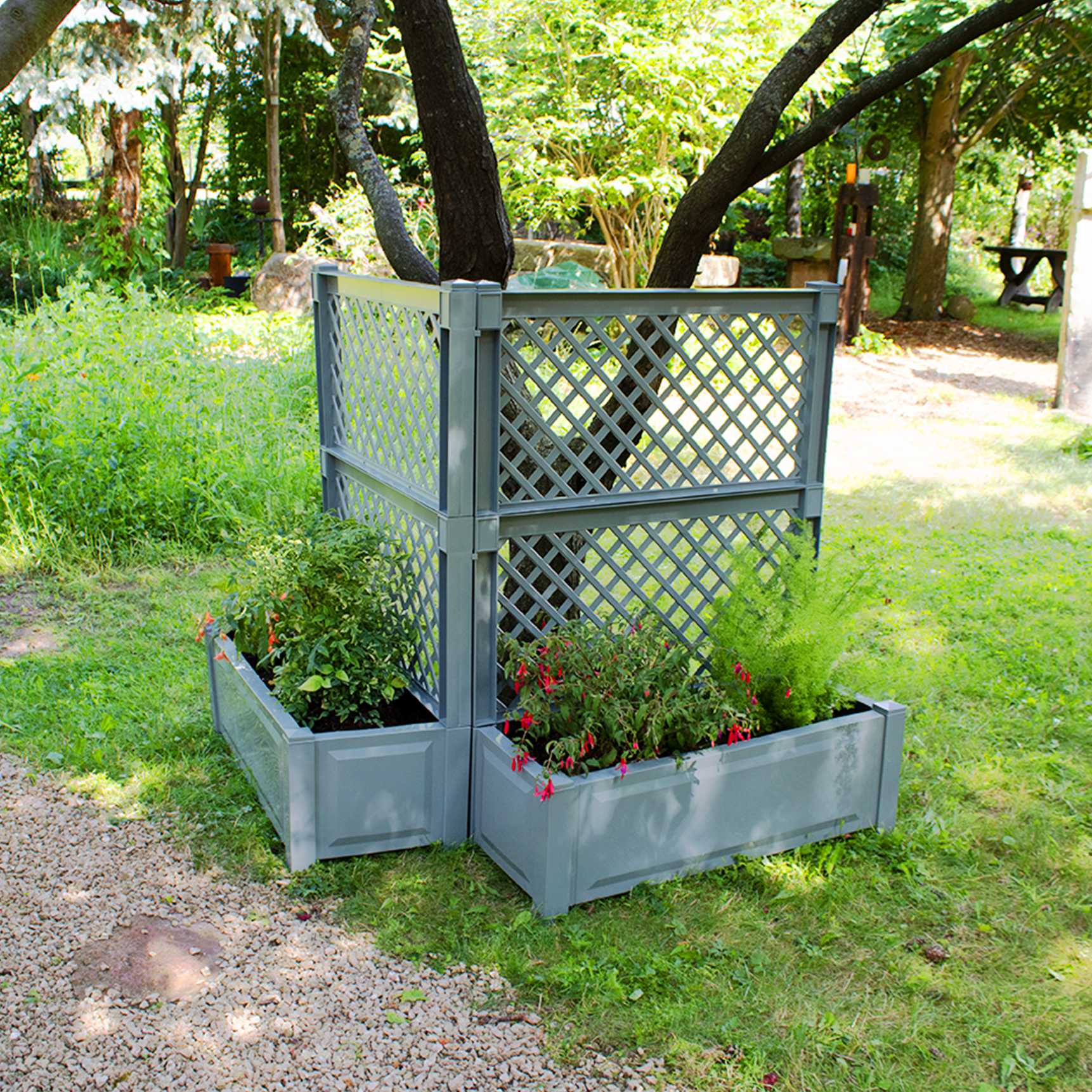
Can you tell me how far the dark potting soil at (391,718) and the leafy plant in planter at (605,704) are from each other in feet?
0.97

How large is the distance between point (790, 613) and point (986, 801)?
97 cm

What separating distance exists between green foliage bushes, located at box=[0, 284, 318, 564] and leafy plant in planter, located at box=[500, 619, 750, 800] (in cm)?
214

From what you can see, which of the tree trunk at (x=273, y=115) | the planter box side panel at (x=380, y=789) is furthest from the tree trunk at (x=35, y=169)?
the planter box side panel at (x=380, y=789)

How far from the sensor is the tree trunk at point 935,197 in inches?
529

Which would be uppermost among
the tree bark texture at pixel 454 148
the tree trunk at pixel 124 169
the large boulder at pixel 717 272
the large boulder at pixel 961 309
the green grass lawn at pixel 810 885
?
the tree trunk at pixel 124 169

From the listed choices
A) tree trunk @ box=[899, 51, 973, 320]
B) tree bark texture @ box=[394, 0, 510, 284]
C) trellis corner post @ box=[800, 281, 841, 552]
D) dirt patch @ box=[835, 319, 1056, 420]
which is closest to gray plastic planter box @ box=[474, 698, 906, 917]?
trellis corner post @ box=[800, 281, 841, 552]

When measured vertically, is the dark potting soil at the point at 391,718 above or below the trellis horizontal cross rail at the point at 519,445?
below

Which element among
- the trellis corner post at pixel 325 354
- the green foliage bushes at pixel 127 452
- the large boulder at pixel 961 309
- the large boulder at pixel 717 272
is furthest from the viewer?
the large boulder at pixel 961 309

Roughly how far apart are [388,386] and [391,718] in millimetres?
949

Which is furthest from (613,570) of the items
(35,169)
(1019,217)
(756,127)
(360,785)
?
(1019,217)

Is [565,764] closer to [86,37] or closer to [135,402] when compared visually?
[135,402]

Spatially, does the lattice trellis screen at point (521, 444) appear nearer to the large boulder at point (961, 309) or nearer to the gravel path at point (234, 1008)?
the gravel path at point (234, 1008)

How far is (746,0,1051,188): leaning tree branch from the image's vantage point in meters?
3.76

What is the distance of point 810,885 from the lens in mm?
3035
